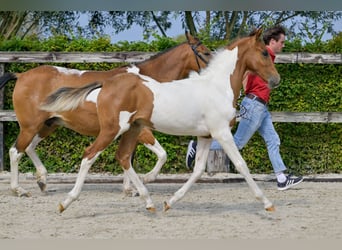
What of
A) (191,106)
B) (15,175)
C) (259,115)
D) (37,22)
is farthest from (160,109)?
(37,22)

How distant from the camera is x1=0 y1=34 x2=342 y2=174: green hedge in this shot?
26.1 feet

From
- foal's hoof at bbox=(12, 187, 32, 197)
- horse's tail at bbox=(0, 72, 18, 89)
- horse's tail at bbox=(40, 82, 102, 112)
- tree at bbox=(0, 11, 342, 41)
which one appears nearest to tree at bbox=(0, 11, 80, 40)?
tree at bbox=(0, 11, 342, 41)

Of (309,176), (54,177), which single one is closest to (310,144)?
(309,176)

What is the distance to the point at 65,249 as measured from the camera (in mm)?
3318

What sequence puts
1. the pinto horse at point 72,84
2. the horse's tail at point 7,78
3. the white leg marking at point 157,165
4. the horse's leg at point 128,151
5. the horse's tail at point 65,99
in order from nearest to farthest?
the horse's tail at point 65,99
the horse's leg at point 128,151
the pinto horse at point 72,84
the white leg marking at point 157,165
the horse's tail at point 7,78

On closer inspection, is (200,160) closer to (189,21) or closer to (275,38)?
(275,38)

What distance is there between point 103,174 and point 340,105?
3362 millimetres

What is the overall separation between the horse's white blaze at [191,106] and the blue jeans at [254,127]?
4.05ft

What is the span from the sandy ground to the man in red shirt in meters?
0.40

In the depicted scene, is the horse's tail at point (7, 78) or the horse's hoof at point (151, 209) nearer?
the horse's hoof at point (151, 209)

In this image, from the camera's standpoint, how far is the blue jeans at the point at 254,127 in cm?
625

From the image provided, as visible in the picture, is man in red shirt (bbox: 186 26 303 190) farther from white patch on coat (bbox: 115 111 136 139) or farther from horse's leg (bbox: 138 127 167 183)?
white patch on coat (bbox: 115 111 136 139)

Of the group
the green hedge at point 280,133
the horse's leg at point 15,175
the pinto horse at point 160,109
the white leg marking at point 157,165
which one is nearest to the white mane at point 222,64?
the pinto horse at point 160,109

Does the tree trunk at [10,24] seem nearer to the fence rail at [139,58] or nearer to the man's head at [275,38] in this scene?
the fence rail at [139,58]
